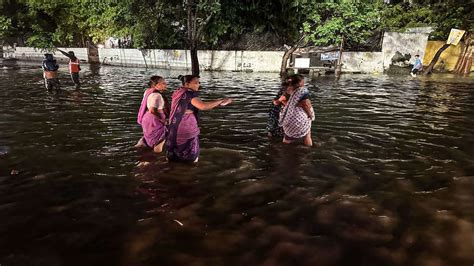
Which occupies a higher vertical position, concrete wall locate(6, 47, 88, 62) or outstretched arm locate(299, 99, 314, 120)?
concrete wall locate(6, 47, 88, 62)

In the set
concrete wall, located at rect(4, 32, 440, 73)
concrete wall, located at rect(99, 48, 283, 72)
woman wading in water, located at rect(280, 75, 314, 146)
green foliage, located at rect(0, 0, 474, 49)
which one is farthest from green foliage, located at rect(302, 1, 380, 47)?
woman wading in water, located at rect(280, 75, 314, 146)

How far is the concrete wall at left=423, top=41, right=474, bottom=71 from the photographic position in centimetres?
2631

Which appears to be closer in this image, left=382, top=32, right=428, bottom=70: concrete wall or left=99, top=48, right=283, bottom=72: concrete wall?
left=382, top=32, right=428, bottom=70: concrete wall

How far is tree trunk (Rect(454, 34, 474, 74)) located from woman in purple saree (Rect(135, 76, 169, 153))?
26.6 metres

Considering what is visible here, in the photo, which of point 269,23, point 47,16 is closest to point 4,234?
point 269,23

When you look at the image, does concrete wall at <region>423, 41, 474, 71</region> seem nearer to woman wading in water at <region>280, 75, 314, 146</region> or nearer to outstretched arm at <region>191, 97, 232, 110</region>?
woman wading in water at <region>280, 75, 314, 146</region>

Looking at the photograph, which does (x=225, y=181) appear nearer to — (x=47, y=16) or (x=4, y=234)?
(x=4, y=234)

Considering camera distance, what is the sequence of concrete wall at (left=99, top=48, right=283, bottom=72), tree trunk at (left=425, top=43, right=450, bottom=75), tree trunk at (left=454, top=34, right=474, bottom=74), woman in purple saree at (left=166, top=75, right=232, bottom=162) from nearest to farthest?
1. woman in purple saree at (left=166, top=75, right=232, bottom=162)
2. tree trunk at (left=425, top=43, right=450, bottom=75)
3. tree trunk at (left=454, top=34, right=474, bottom=74)
4. concrete wall at (left=99, top=48, right=283, bottom=72)

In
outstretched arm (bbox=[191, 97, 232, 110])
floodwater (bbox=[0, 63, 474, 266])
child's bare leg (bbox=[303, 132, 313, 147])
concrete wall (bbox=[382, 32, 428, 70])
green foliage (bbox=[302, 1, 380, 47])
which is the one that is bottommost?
floodwater (bbox=[0, 63, 474, 266])

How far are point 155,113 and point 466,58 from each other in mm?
27160

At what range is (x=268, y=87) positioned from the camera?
18328mm

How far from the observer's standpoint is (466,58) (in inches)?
993

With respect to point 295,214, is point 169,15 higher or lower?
higher

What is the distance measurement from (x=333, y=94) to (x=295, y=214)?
1222 centimetres
